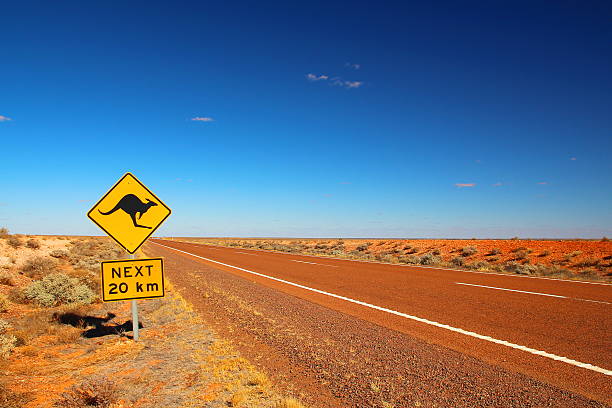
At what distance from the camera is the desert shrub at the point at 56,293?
32.5 feet

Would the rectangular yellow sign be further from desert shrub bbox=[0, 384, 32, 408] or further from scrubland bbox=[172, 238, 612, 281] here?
scrubland bbox=[172, 238, 612, 281]

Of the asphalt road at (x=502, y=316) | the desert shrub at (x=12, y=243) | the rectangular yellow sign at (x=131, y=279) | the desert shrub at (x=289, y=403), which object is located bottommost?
the asphalt road at (x=502, y=316)

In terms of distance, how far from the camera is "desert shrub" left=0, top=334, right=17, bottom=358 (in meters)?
5.64

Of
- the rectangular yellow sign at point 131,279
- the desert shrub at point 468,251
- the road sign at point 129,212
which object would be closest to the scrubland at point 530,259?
the desert shrub at point 468,251

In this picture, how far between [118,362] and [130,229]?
202 centimetres

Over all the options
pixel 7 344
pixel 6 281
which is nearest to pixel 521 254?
pixel 7 344

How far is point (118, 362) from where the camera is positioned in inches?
211

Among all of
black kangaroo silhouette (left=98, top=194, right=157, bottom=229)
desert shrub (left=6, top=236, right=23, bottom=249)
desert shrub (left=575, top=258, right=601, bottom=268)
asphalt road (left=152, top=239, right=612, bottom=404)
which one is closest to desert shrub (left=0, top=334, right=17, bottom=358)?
black kangaroo silhouette (left=98, top=194, right=157, bottom=229)

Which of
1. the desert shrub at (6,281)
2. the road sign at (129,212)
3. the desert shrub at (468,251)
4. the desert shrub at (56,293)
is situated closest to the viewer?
the road sign at (129,212)

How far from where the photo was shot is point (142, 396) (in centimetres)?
416

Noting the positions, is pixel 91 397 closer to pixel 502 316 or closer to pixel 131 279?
pixel 131 279

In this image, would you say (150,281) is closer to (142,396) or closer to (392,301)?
(142,396)

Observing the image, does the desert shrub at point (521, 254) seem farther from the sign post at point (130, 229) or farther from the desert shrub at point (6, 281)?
the desert shrub at point (6, 281)

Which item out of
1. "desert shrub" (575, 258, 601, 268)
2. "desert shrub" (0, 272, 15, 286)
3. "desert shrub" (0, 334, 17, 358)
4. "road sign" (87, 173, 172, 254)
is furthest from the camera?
"desert shrub" (575, 258, 601, 268)
